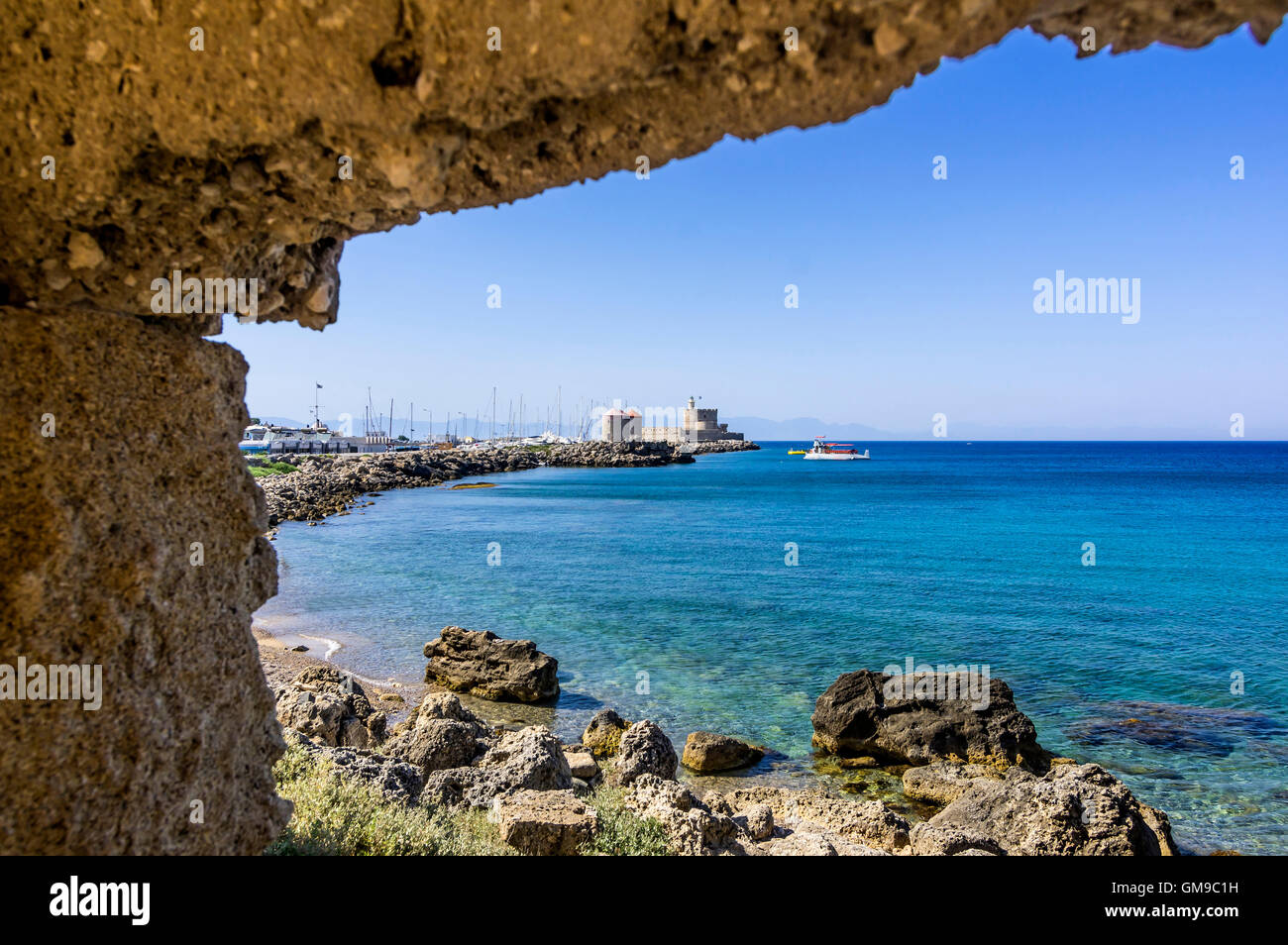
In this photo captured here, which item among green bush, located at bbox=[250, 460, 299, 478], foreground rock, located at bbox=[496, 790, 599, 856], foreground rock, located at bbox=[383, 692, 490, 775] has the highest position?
green bush, located at bbox=[250, 460, 299, 478]

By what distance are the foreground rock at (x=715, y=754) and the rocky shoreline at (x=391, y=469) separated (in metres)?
6.87

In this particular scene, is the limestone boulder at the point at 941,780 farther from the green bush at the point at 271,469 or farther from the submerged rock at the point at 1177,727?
the green bush at the point at 271,469

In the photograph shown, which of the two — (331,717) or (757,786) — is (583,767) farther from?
(331,717)

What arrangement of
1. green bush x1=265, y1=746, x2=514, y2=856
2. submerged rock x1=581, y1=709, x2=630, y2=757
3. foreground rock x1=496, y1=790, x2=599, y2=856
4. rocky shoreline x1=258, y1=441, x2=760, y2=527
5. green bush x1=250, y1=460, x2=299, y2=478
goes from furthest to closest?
green bush x1=250, y1=460, x2=299, y2=478 < rocky shoreline x1=258, y1=441, x2=760, y2=527 < submerged rock x1=581, y1=709, x2=630, y2=757 < foreground rock x1=496, y1=790, x2=599, y2=856 < green bush x1=265, y1=746, x2=514, y2=856

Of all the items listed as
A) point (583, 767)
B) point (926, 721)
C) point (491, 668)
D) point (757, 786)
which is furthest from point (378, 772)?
point (926, 721)

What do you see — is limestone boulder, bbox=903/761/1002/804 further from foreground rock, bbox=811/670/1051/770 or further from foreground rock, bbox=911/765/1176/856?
foreground rock, bbox=911/765/1176/856

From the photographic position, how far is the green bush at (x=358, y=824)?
4.53 meters

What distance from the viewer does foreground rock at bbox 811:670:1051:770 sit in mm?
10523

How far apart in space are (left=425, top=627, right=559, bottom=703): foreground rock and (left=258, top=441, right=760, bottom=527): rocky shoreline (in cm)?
449

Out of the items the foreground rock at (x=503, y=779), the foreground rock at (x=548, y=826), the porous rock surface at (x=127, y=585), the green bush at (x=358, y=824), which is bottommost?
the foreground rock at (x=503, y=779)

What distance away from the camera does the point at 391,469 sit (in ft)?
213

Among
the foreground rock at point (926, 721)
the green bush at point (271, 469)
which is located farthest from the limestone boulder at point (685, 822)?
the green bush at point (271, 469)

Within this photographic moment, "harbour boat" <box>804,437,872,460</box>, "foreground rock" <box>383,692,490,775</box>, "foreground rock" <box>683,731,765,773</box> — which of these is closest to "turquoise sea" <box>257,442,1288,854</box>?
"foreground rock" <box>683,731,765,773</box>

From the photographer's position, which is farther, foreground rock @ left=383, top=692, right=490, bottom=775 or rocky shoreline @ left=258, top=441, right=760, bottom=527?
rocky shoreline @ left=258, top=441, right=760, bottom=527
